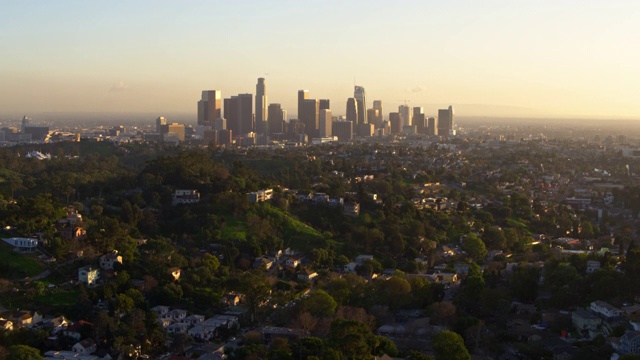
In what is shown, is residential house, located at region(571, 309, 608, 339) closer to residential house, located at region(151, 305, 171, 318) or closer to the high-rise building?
residential house, located at region(151, 305, 171, 318)

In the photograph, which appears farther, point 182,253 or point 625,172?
point 625,172

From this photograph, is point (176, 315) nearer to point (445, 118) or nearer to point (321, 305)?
point (321, 305)

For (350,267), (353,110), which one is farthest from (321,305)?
(353,110)

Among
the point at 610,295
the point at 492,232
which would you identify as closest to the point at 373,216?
the point at 492,232

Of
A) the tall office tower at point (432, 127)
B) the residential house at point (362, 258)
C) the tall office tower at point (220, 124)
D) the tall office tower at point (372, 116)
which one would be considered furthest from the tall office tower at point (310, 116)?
the residential house at point (362, 258)

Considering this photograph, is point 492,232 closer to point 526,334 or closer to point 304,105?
point 526,334

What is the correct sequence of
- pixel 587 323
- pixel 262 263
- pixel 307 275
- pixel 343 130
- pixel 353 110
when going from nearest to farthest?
pixel 587 323 → pixel 307 275 → pixel 262 263 → pixel 343 130 → pixel 353 110

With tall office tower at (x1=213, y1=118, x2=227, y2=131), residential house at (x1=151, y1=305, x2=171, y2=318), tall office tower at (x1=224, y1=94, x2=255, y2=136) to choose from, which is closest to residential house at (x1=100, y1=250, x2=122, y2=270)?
residential house at (x1=151, y1=305, x2=171, y2=318)
